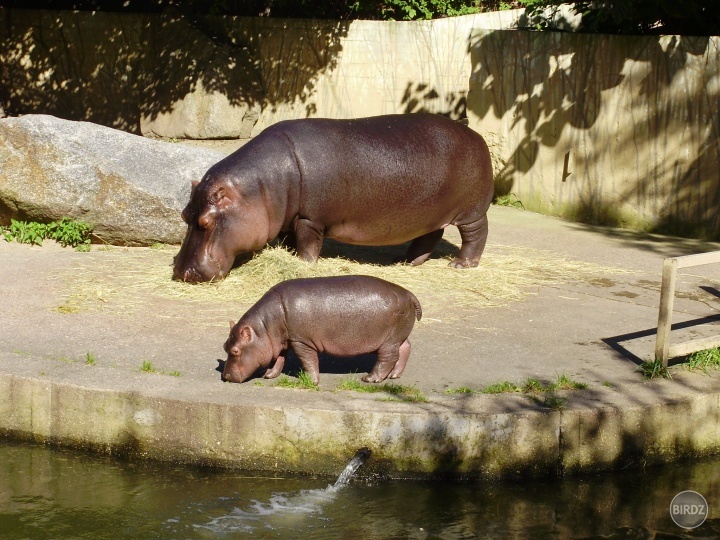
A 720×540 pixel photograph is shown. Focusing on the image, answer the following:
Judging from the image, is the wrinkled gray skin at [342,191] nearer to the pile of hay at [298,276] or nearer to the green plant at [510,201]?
the pile of hay at [298,276]

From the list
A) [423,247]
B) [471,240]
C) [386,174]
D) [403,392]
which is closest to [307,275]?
[386,174]

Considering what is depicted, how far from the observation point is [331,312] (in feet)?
18.6

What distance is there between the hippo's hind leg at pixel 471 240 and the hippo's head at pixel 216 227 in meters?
1.83

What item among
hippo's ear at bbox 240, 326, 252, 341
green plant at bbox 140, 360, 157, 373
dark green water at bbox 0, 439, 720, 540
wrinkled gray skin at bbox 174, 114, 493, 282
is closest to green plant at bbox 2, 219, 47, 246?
wrinkled gray skin at bbox 174, 114, 493, 282

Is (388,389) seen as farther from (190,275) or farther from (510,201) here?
(510,201)

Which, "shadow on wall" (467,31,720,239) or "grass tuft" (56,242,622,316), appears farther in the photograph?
"shadow on wall" (467,31,720,239)

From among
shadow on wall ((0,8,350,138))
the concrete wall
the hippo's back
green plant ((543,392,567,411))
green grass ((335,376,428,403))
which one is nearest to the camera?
green plant ((543,392,567,411))

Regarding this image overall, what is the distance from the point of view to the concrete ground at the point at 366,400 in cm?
530

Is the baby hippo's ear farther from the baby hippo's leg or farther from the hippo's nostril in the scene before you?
the hippo's nostril

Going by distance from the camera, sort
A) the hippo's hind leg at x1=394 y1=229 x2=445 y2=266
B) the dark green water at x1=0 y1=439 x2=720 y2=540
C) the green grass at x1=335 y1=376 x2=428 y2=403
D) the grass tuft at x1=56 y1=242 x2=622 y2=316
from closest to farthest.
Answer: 1. the dark green water at x1=0 y1=439 x2=720 y2=540
2. the green grass at x1=335 y1=376 x2=428 y2=403
3. the grass tuft at x1=56 y1=242 x2=622 y2=316
4. the hippo's hind leg at x1=394 y1=229 x2=445 y2=266

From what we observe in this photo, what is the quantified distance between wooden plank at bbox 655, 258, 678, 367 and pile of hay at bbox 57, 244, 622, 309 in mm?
1765

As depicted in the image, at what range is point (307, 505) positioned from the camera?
5.05 metres

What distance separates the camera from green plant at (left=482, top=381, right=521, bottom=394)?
18.5 feet

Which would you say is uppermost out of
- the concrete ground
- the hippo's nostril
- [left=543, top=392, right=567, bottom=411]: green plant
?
the hippo's nostril
